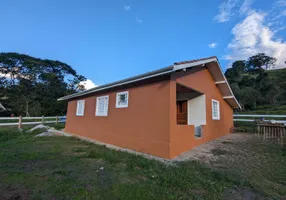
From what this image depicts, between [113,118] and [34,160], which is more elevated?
[113,118]

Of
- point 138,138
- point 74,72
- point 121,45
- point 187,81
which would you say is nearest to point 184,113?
point 187,81

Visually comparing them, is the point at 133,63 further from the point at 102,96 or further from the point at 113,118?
→ the point at 113,118

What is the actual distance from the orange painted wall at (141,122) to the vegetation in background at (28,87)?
1893 centimetres

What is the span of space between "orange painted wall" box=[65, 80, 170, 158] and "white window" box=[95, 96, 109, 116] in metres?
0.26

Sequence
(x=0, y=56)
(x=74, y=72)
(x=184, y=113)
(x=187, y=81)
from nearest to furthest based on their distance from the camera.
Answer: (x=187, y=81) < (x=184, y=113) < (x=0, y=56) < (x=74, y=72)

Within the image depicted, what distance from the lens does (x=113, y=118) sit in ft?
22.4

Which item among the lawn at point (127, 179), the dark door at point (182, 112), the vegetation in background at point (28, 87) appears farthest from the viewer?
the vegetation in background at point (28, 87)

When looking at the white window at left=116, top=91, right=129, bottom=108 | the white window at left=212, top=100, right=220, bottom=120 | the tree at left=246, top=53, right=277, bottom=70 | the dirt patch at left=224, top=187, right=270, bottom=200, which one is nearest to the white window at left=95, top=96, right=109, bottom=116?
the white window at left=116, top=91, right=129, bottom=108

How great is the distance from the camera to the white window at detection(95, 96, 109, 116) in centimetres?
753

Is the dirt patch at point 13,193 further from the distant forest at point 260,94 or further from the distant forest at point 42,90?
the distant forest at point 260,94

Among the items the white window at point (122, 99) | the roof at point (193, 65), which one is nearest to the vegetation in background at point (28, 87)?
the roof at point (193, 65)

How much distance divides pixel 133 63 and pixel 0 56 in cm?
2305

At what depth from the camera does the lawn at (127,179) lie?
2.55 metres

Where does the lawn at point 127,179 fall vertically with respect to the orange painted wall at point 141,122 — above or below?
below
